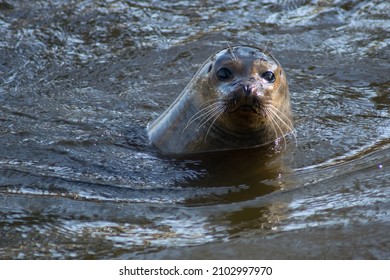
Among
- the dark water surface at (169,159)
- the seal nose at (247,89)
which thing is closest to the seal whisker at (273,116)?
the dark water surface at (169,159)

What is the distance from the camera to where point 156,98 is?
7.20m

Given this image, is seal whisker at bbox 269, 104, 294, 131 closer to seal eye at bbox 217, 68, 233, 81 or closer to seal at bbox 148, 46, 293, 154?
seal at bbox 148, 46, 293, 154

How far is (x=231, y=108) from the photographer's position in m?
5.36

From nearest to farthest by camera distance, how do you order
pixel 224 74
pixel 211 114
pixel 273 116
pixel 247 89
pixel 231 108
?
pixel 247 89, pixel 231 108, pixel 224 74, pixel 273 116, pixel 211 114

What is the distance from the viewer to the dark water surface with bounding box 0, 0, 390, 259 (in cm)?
410

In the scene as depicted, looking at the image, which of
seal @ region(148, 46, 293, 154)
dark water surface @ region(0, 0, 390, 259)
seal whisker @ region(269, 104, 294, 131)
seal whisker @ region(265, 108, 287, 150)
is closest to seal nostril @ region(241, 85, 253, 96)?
seal @ region(148, 46, 293, 154)

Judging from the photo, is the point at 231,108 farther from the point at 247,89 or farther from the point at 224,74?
the point at 224,74

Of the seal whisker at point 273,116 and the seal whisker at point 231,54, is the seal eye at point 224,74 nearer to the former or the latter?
the seal whisker at point 231,54

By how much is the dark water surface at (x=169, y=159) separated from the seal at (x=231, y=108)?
0.16m

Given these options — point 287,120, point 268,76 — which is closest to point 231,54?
point 268,76

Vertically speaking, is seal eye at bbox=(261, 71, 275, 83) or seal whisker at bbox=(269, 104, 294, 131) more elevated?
seal eye at bbox=(261, 71, 275, 83)

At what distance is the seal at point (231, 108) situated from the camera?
541 centimetres

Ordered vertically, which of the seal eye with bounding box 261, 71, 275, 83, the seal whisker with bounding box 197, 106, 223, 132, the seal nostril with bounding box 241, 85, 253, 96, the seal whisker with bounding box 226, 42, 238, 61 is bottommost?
the seal nostril with bounding box 241, 85, 253, 96

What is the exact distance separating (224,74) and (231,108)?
0.34 metres
